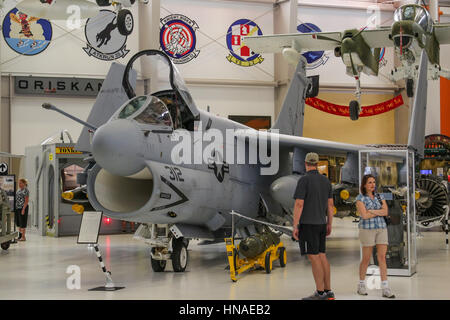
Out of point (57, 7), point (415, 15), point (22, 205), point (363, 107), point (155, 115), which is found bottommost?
point (22, 205)

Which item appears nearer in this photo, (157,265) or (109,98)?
(157,265)

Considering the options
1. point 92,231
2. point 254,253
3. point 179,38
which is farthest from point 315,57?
point 92,231

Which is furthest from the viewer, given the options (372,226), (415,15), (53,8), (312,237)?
(53,8)

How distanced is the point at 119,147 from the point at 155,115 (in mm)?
966

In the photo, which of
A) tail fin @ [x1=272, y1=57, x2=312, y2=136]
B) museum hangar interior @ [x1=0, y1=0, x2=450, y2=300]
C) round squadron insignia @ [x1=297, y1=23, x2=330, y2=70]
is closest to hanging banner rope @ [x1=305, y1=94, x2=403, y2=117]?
museum hangar interior @ [x1=0, y1=0, x2=450, y2=300]

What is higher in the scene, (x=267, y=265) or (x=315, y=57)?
(x=315, y=57)

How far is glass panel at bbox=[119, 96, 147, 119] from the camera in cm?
770

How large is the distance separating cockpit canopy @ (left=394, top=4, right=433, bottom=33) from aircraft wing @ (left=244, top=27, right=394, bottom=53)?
1.14 meters

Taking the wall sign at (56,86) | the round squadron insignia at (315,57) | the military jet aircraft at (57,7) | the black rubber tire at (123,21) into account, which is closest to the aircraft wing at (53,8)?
the military jet aircraft at (57,7)

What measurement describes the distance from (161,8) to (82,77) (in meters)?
4.24

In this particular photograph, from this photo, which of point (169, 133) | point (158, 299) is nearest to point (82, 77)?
point (169, 133)

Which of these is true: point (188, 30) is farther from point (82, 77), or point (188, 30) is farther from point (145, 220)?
point (145, 220)

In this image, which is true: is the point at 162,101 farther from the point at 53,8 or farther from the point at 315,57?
the point at 315,57

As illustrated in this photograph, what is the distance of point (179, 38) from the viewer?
2302 cm
